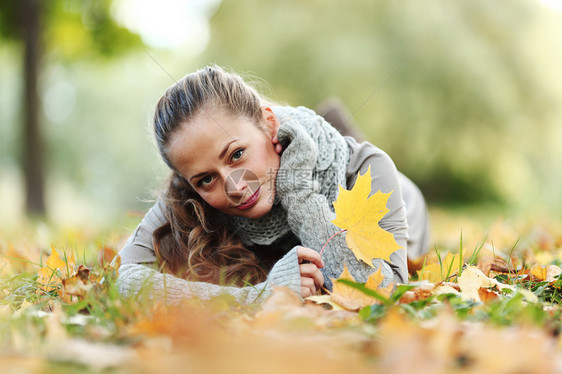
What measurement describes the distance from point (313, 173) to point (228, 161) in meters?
0.37

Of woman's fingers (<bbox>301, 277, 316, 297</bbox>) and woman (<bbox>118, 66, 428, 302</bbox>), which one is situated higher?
woman (<bbox>118, 66, 428, 302</bbox>)

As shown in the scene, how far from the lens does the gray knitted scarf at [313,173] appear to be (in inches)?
80.7

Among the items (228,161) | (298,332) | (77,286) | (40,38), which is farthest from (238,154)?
(40,38)

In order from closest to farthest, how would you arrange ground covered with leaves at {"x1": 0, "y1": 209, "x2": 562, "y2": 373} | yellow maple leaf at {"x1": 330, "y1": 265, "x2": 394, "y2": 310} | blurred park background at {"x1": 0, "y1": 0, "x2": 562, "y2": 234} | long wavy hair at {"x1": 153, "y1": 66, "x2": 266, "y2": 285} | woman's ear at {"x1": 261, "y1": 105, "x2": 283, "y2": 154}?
ground covered with leaves at {"x1": 0, "y1": 209, "x2": 562, "y2": 373} < yellow maple leaf at {"x1": 330, "y1": 265, "x2": 394, "y2": 310} < long wavy hair at {"x1": 153, "y1": 66, "x2": 266, "y2": 285} < woman's ear at {"x1": 261, "y1": 105, "x2": 283, "y2": 154} < blurred park background at {"x1": 0, "y1": 0, "x2": 562, "y2": 234}

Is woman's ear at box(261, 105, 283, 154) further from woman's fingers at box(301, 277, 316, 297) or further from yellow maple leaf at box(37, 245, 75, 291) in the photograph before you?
yellow maple leaf at box(37, 245, 75, 291)

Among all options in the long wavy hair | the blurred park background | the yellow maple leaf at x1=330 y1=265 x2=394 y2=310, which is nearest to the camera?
the yellow maple leaf at x1=330 y1=265 x2=394 y2=310

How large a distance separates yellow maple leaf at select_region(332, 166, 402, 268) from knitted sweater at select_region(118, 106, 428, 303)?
0.13m

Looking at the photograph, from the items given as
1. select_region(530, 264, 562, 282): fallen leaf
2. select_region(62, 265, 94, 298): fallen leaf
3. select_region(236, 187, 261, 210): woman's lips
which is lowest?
select_region(530, 264, 562, 282): fallen leaf

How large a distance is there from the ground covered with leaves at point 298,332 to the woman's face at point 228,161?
0.48 meters

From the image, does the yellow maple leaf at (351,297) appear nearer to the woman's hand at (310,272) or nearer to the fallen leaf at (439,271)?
the woman's hand at (310,272)

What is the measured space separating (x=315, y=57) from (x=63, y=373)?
8.53 m

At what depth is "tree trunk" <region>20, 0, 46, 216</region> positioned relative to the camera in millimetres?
7082

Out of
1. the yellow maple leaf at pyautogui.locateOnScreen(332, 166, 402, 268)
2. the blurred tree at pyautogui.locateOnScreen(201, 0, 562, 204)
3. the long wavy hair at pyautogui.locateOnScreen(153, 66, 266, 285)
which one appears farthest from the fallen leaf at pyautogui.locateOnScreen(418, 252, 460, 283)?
the blurred tree at pyautogui.locateOnScreen(201, 0, 562, 204)

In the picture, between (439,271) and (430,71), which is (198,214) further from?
(430,71)
